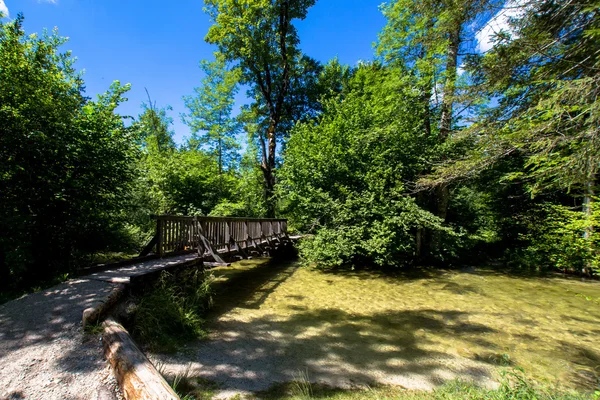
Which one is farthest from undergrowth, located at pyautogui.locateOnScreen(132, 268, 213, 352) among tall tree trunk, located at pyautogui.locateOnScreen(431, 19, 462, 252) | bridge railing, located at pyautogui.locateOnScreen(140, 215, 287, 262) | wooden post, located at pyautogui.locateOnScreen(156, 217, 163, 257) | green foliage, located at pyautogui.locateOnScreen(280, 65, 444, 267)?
tall tree trunk, located at pyautogui.locateOnScreen(431, 19, 462, 252)

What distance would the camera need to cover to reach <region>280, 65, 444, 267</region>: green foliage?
9.16 m

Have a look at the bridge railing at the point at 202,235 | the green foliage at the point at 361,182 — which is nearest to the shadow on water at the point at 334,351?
the bridge railing at the point at 202,235

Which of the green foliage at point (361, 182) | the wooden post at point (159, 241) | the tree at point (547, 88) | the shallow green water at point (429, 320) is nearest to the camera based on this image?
the shallow green water at point (429, 320)

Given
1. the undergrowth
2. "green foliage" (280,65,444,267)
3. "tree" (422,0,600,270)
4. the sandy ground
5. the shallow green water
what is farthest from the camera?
"green foliage" (280,65,444,267)

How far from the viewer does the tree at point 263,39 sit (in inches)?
599

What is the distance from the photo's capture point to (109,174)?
5.50 m

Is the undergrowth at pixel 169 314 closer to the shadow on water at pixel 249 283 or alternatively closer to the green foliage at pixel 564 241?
the shadow on water at pixel 249 283

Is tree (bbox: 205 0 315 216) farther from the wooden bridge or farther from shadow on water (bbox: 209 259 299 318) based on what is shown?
the wooden bridge

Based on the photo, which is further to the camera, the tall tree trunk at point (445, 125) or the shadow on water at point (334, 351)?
the tall tree trunk at point (445, 125)

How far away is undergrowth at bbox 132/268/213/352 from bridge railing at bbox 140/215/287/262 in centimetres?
108

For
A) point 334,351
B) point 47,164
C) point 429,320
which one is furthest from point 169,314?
point 429,320

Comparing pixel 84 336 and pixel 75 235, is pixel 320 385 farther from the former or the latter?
pixel 75 235

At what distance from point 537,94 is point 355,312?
6.02m

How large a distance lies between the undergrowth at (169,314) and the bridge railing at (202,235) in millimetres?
1077
